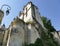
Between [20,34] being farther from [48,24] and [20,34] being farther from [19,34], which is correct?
[48,24]

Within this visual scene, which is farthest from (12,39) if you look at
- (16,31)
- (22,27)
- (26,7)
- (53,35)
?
(26,7)

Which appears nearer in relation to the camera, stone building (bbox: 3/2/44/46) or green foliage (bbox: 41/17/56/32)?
stone building (bbox: 3/2/44/46)

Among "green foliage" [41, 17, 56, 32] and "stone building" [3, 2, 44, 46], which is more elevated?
"green foliage" [41, 17, 56, 32]

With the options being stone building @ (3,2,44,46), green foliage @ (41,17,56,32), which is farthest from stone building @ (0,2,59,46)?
green foliage @ (41,17,56,32)

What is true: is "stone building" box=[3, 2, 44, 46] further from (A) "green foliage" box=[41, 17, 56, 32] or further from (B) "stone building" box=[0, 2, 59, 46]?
(A) "green foliage" box=[41, 17, 56, 32]

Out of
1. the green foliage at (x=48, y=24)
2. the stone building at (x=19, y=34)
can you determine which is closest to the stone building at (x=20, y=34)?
the stone building at (x=19, y=34)

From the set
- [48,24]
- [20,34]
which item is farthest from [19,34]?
[48,24]

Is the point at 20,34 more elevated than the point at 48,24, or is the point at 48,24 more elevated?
the point at 48,24

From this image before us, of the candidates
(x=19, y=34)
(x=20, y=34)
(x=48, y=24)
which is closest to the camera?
(x=19, y=34)

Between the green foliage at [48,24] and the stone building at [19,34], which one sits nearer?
the stone building at [19,34]

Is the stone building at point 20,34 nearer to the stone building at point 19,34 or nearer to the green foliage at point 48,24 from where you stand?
the stone building at point 19,34

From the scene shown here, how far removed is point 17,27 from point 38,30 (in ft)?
15.0

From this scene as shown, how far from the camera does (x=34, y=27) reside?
28078mm

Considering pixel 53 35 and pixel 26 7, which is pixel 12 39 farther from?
pixel 26 7
